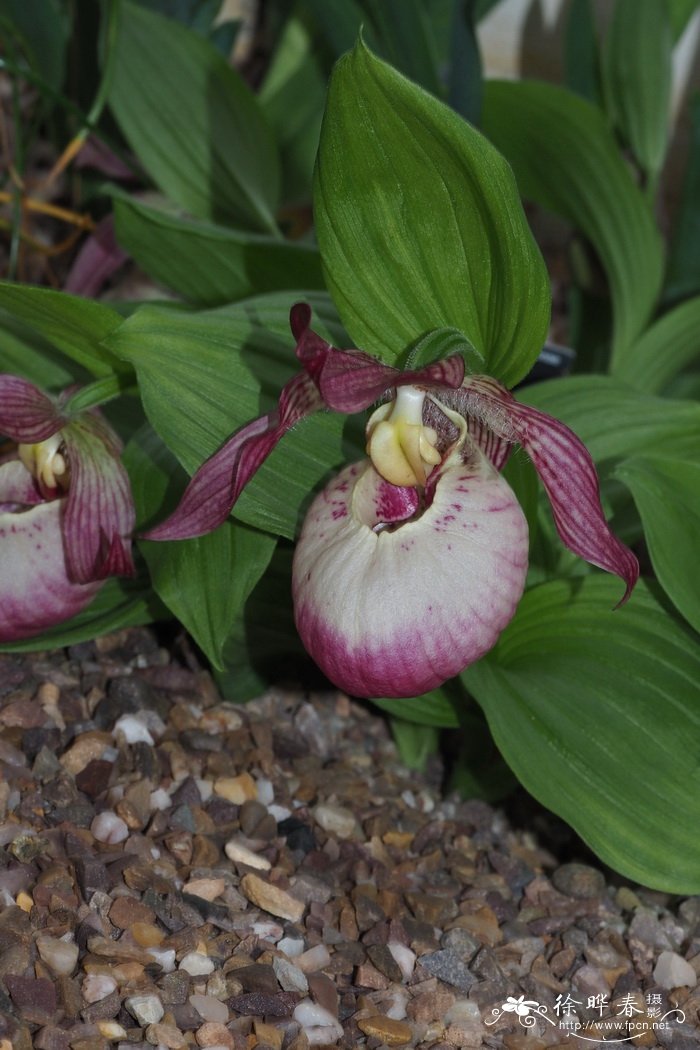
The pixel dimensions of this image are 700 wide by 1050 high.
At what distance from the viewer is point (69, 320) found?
129 cm

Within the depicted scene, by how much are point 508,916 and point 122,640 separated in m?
0.64

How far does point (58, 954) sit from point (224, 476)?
19.5 inches

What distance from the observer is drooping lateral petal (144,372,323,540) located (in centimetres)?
110

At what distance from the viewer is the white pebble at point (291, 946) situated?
1216 mm

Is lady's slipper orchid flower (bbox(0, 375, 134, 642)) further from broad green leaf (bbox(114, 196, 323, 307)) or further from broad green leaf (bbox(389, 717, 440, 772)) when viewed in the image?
broad green leaf (bbox(389, 717, 440, 772))

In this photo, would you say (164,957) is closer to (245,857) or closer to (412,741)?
(245,857)

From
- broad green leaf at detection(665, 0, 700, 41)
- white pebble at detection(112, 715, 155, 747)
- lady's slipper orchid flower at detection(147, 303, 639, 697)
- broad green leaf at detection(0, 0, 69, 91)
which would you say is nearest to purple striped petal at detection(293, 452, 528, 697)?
lady's slipper orchid flower at detection(147, 303, 639, 697)

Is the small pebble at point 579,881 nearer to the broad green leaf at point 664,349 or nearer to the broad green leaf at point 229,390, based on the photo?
the broad green leaf at point 229,390

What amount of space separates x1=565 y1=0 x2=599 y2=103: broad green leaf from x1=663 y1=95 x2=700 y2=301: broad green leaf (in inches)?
8.1

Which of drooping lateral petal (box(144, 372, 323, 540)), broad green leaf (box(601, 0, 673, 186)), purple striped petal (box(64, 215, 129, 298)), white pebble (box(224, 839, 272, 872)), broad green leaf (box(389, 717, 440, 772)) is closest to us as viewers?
drooping lateral petal (box(144, 372, 323, 540))

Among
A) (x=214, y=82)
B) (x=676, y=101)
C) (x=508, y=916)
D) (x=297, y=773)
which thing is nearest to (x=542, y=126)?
(x=214, y=82)

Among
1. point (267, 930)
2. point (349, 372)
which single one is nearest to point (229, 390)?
point (349, 372)

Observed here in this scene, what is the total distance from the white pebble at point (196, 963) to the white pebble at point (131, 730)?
321 mm

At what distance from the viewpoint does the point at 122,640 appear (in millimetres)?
1592
